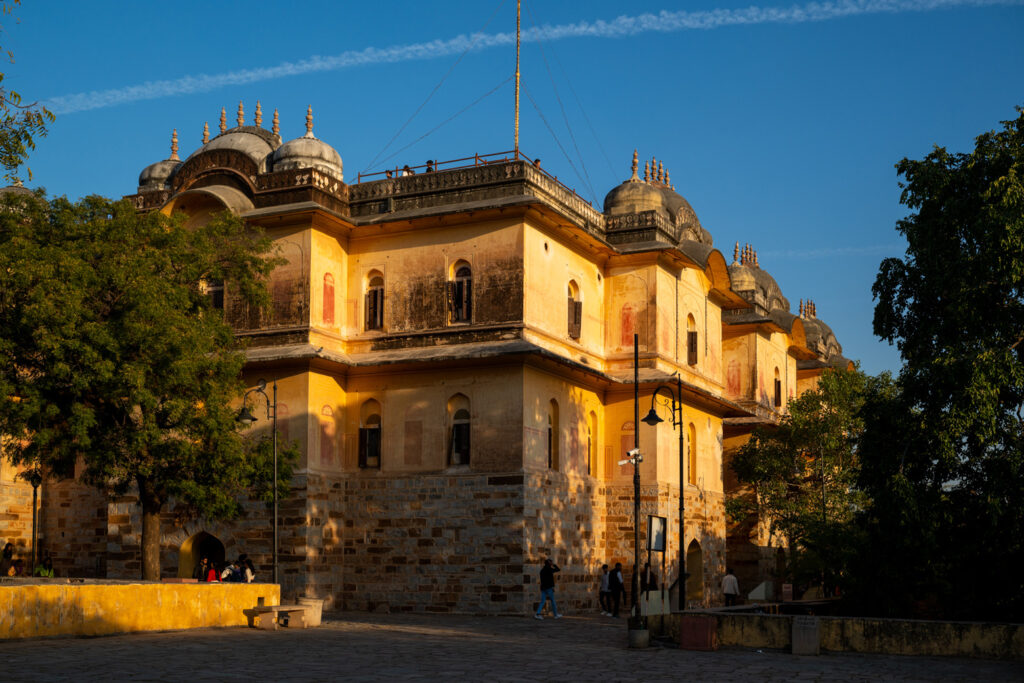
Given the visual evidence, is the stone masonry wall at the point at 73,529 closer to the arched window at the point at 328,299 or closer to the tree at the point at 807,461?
the arched window at the point at 328,299

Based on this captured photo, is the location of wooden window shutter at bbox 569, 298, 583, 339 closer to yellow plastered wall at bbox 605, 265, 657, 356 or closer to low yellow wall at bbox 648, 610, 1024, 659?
yellow plastered wall at bbox 605, 265, 657, 356

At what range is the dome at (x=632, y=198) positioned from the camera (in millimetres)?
37250

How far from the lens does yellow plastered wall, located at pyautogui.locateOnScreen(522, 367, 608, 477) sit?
2881 centimetres

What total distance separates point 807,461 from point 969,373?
20225 millimetres

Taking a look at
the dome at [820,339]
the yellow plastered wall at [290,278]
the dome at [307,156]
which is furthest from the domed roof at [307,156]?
the dome at [820,339]

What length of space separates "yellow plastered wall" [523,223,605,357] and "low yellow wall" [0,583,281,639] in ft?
33.8

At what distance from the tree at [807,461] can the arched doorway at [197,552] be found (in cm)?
1561

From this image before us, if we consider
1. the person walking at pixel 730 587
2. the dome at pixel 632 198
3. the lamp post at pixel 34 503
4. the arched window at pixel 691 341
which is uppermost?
the dome at pixel 632 198

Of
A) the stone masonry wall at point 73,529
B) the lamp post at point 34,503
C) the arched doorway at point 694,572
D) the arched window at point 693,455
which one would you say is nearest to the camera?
the lamp post at point 34,503

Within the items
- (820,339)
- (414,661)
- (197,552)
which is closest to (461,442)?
(197,552)

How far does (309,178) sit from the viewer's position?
100 feet

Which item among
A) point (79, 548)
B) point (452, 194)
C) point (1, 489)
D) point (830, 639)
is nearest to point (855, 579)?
point (830, 639)

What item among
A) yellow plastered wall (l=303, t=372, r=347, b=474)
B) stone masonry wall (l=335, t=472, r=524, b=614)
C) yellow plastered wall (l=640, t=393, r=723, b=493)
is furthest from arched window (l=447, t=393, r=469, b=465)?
yellow plastered wall (l=640, t=393, r=723, b=493)

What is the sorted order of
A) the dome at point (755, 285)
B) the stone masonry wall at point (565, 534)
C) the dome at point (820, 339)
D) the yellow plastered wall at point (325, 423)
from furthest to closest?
the dome at point (820, 339)
the dome at point (755, 285)
the yellow plastered wall at point (325, 423)
the stone masonry wall at point (565, 534)
